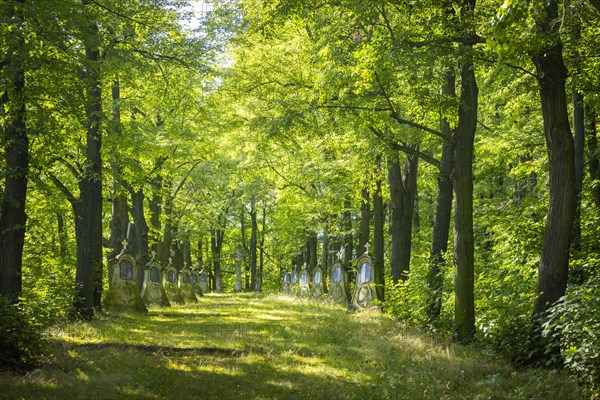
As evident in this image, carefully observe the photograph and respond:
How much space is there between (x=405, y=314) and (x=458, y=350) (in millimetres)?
4607

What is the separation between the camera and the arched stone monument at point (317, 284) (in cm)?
2598

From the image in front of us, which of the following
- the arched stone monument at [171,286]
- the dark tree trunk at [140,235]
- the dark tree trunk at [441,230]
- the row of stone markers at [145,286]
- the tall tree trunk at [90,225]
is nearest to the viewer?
the dark tree trunk at [441,230]

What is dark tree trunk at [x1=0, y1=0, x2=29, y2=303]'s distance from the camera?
353 inches

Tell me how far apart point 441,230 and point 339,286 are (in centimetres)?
982

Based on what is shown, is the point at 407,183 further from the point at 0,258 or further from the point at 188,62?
the point at 0,258

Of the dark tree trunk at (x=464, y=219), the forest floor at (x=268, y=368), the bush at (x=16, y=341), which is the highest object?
the dark tree trunk at (x=464, y=219)

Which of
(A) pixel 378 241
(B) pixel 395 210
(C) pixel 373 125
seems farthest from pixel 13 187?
(A) pixel 378 241

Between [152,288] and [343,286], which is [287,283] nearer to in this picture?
[343,286]

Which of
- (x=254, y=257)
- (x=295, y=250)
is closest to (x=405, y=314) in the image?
(x=254, y=257)

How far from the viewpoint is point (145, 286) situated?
69.4ft

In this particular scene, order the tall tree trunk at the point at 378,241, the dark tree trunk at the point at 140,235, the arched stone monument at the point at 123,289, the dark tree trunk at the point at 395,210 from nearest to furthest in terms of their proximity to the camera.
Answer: the dark tree trunk at the point at 395,210
the arched stone monument at the point at 123,289
the tall tree trunk at the point at 378,241
the dark tree trunk at the point at 140,235

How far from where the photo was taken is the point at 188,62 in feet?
44.8

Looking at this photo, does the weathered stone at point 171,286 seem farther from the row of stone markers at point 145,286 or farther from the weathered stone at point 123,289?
the weathered stone at point 123,289

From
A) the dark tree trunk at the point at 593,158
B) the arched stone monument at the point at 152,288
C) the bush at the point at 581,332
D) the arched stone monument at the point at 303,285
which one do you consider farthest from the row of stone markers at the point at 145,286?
the bush at the point at 581,332
